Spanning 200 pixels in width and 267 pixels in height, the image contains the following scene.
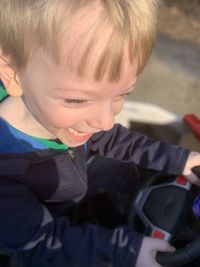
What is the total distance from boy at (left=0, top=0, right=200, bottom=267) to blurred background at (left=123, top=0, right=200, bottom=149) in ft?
3.47

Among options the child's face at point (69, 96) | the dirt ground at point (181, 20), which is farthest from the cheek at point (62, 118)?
the dirt ground at point (181, 20)

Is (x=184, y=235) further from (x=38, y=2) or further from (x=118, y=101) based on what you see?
(x=38, y=2)

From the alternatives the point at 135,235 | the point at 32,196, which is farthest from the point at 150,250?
the point at 32,196

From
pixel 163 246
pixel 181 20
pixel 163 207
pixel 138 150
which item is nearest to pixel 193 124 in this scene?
pixel 138 150

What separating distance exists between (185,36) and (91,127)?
1863 mm

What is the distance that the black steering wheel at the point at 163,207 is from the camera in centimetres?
118

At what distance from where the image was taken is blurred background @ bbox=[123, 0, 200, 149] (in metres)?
2.35

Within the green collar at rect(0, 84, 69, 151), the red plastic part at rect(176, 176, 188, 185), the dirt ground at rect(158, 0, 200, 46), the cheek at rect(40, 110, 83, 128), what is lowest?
the dirt ground at rect(158, 0, 200, 46)

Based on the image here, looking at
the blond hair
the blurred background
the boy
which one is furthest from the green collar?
the blurred background

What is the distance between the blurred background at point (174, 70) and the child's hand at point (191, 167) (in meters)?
1.00

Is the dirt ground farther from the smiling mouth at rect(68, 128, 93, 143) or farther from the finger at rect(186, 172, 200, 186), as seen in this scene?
the smiling mouth at rect(68, 128, 93, 143)

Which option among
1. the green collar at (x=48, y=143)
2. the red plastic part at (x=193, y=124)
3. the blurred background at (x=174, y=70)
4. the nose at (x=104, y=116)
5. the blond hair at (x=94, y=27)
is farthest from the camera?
the blurred background at (x=174, y=70)

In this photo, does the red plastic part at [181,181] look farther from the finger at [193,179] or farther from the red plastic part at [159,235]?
the red plastic part at [159,235]

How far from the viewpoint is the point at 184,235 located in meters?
1.18
